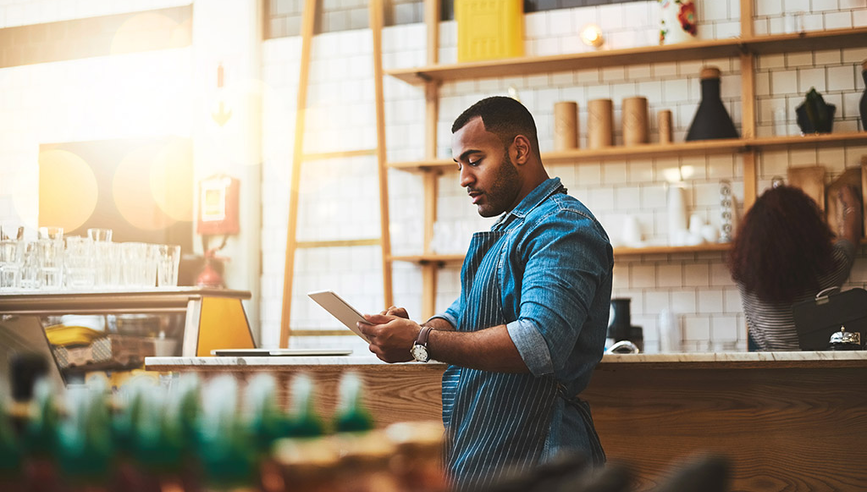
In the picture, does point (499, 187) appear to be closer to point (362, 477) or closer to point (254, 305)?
point (362, 477)

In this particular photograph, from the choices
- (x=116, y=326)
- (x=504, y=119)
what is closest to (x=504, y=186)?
(x=504, y=119)

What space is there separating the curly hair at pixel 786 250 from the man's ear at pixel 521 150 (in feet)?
5.30

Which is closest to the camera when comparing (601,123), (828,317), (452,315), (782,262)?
(452,315)

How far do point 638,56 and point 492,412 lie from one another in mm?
3222

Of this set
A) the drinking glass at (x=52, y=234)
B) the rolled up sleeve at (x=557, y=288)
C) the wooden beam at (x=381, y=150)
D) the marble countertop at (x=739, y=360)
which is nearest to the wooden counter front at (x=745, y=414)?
the marble countertop at (x=739, y=360)

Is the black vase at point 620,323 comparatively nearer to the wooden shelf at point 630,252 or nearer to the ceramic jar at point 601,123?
the wooden shelf at point 630,252

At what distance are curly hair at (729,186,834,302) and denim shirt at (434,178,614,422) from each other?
1.57 m

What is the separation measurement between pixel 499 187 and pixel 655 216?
2.92 meters

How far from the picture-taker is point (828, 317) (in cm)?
269

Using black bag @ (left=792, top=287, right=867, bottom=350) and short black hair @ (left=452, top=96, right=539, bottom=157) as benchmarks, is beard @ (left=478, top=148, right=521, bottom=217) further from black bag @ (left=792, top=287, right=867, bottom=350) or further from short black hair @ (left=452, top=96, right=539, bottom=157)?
black bag @ (left=792, top=287, right=867, bottom=350)

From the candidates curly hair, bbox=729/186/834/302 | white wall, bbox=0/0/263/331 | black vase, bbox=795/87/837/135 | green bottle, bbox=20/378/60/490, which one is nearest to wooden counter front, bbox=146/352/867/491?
curly hair, bbox=729/186/834/302

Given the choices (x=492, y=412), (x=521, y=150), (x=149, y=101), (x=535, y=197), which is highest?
(x=149, y=101)

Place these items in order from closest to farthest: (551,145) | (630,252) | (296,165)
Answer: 1. (630,252)
2. (551,145)
3. (296,165)

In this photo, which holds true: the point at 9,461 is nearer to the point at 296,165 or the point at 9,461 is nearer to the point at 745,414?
the point at 745,414
